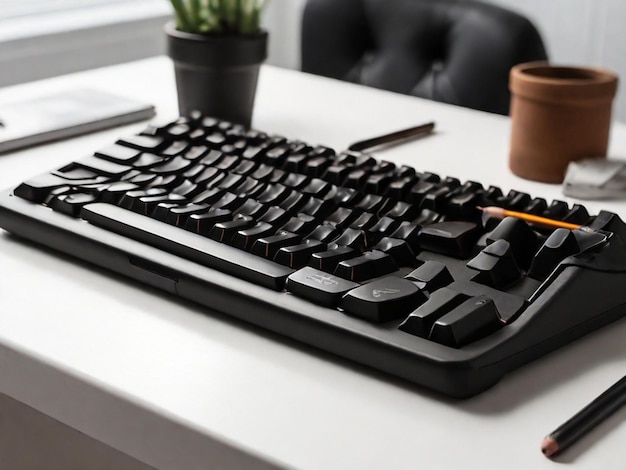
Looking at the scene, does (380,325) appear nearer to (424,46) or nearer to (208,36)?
(208,36)

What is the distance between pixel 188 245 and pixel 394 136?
454mm

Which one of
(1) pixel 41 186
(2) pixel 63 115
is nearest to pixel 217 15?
(2) pixel 63 115

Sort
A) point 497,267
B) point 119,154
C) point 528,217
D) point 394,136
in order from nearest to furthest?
1. point 497,267
2. point 528,217
3. point 119,154
4. point 394,136

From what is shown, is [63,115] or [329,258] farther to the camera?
[63,115]

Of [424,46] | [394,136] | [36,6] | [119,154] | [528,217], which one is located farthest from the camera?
[36,6]

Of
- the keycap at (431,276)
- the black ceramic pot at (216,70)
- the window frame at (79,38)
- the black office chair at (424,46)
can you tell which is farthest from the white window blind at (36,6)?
the keycap at (431,276)

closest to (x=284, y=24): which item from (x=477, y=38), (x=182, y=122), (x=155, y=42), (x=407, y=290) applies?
(x=155, y=42)

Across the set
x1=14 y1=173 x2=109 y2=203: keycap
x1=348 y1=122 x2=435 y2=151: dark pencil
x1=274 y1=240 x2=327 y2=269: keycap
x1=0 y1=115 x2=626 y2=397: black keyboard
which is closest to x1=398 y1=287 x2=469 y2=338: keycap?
x1=0 y1=115 x2=626 y2=397: black keyboard

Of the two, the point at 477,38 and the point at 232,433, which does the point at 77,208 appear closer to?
the point at 232,433

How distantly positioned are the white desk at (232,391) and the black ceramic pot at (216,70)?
395mm

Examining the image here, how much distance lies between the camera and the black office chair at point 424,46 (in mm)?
1353

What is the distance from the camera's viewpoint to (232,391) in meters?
0.54

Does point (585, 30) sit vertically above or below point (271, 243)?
below

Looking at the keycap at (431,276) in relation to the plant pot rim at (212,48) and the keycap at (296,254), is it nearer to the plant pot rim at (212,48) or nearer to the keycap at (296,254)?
the keycap at (296,254)
